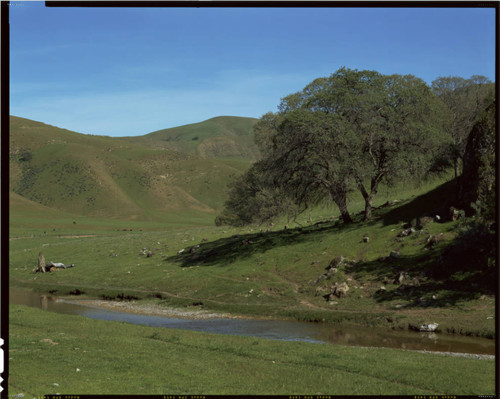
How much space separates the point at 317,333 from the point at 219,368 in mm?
16696

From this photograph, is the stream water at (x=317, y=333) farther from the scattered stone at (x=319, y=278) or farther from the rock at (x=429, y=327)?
the scattered stone at (x=319, y=278)

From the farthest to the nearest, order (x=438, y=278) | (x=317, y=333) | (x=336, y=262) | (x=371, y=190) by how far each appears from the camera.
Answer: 1. (x=371, y=190)
2. (x=336, y=262)
3. (x=438, y=278)
4. (x=317, y=333)

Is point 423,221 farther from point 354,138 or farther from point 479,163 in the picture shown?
point 354,138

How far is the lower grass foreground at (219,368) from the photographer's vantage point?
58.3 ft

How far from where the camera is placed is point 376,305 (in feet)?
140

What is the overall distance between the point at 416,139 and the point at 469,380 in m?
45.8

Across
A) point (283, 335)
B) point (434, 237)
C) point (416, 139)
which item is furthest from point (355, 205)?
point (283, 335)

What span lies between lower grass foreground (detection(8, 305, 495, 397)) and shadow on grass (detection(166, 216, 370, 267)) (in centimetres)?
3348

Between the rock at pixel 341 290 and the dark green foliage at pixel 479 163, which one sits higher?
the dark green foliage at pixel 479 163

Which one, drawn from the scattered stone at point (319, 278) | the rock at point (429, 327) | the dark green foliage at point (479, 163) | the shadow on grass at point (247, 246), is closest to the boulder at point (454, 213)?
the dark green foliage at point (479, 163)

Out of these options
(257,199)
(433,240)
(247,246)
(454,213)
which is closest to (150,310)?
(247,246)

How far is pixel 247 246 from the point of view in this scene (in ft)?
224

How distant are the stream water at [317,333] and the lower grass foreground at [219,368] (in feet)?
18.9

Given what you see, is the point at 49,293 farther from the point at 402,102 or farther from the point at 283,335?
the point at 402,102
